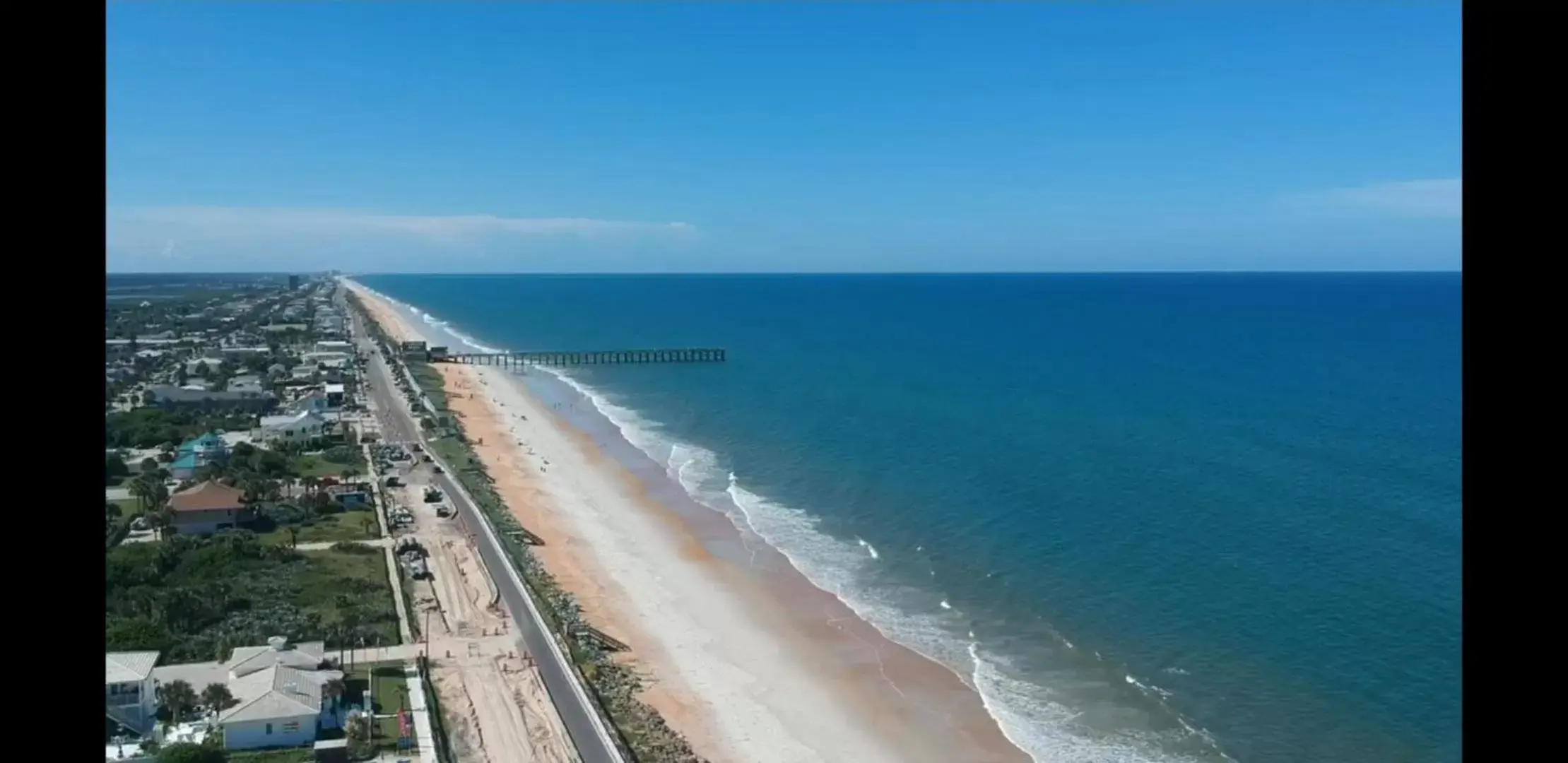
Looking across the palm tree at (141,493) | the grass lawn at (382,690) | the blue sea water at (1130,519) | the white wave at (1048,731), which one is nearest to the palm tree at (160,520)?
the palm tree at (141,493)

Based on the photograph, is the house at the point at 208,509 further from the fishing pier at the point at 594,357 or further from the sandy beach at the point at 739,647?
the fishing pier at the point at 594,357

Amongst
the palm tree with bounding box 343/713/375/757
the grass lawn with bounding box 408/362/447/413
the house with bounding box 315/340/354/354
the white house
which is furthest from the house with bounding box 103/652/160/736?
the house with bounding box 315/340/354/354

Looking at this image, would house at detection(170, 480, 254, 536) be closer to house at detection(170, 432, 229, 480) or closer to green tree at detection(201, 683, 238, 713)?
house at detection(170, 432, 229, 480)

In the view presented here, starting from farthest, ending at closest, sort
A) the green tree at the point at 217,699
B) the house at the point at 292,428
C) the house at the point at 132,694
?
the house at the point at 292,428 < the green tree at the point at 217,699 < the house at the point at 132,694

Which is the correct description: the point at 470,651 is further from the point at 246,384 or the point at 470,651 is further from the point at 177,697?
the point at 246,384
